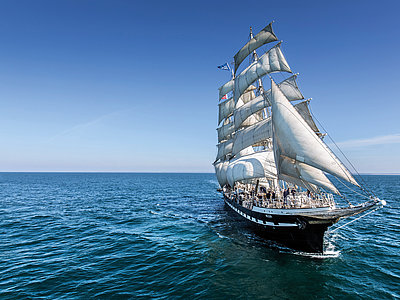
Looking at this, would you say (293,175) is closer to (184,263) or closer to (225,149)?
(184,263)

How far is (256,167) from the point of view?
27938mm

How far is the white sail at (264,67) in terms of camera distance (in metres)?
31.1

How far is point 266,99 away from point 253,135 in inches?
220

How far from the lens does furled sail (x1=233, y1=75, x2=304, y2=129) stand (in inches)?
1198

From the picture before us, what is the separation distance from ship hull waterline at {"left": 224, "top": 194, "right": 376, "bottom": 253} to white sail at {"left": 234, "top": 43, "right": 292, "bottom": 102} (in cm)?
2126

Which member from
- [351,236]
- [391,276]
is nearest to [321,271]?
[391,276]

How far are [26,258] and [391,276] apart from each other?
1033 inches

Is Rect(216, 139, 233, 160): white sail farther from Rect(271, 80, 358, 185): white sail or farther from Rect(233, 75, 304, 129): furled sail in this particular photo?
Rect(271, 80, 358, 185): white sail

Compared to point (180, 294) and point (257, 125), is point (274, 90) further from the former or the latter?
point (180, 294)

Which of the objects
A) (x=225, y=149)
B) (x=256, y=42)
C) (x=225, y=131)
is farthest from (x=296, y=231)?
(x=225, y=131)

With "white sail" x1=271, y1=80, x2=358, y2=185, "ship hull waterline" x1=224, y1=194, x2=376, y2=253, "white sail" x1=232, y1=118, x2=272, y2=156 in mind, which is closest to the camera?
"white sail" x1=271, y1=80, x2=358, y2=185

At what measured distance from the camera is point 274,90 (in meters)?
20.9

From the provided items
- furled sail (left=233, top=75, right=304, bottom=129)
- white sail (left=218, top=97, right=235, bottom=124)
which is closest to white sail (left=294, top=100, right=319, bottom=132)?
furled sail (left=233, top=75, right=304, bottom=129)

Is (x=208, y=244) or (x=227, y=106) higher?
(x=227, y=106)
